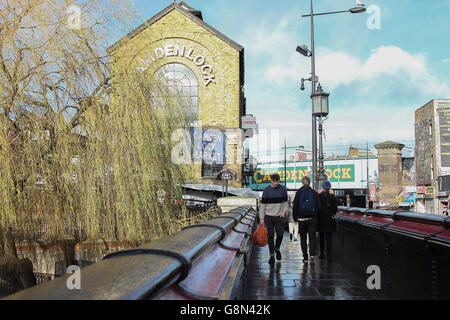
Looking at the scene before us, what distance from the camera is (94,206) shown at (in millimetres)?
6484

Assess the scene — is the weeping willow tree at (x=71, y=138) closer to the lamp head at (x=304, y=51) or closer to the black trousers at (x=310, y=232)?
the black trousers at (x=310, y=232)

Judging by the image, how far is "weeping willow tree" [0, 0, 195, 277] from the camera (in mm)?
6234

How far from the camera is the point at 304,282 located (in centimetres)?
697

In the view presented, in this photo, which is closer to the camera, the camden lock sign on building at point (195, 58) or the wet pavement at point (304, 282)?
the wet pavement at point (304, 282)

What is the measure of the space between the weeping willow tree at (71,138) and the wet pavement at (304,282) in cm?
197

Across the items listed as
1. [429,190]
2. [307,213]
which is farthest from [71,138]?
[429,190]

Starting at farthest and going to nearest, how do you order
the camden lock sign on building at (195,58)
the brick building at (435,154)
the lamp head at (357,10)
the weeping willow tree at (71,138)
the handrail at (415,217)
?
the brick building at (435,154) → the camden lock sign on building at (195,58) → the lamp head at (357,10) → the weeping willow tree at (71,138) → the handrail at (415,217)

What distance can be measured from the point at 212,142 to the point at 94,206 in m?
21.0

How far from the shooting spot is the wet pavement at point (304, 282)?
19.7 ft

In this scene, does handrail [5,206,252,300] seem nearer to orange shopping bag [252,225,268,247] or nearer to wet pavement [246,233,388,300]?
wet pavement [246,233,388,300]

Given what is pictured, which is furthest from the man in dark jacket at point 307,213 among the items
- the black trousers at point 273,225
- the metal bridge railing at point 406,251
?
the metal bridge railing at point 406,251
